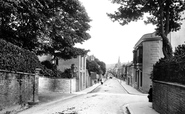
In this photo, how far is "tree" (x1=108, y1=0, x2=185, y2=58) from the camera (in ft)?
41.1

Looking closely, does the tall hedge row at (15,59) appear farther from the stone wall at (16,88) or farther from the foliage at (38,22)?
the foliage at (38,22)

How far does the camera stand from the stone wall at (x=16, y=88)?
9.74 metres

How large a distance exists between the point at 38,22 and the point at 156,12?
8.00 m

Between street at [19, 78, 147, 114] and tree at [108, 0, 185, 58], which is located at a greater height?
tree at [108, 0, 185, 58]

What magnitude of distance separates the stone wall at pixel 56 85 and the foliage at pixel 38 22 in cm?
738

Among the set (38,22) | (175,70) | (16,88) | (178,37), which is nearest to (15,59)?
(16,88)

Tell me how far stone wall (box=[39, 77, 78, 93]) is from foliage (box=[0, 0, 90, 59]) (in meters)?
7.38

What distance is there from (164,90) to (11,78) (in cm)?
796

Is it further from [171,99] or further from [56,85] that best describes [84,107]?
[56,85]

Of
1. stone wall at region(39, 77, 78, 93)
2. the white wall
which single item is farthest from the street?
the white wall

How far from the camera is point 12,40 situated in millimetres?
14164

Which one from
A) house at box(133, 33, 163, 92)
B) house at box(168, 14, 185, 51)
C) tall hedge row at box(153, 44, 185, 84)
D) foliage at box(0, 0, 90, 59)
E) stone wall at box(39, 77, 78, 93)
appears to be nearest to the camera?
tall hedge row at box(153, 44, 185, 84)

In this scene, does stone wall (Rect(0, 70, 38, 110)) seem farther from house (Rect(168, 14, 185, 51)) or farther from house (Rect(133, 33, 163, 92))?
house (Rect(133, 33, 163, 92))

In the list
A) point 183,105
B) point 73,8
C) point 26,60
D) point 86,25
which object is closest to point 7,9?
point 26,60
